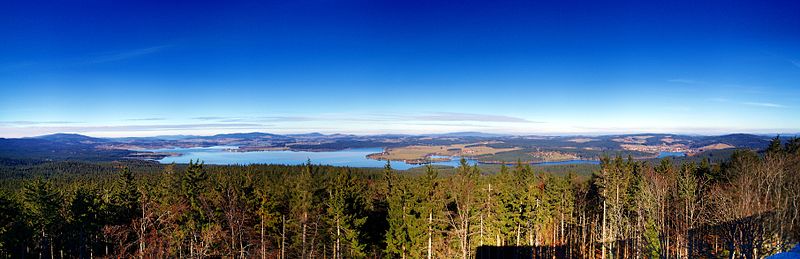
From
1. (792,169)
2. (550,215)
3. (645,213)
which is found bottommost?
(550,215)

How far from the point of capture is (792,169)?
21422 millimetres

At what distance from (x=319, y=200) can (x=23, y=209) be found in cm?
2316

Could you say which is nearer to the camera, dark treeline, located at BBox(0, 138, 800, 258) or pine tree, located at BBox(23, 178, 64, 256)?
dark treeline, located at BBox(0, 138, 800, 258)

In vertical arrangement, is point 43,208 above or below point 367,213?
above

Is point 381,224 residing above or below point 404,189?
below

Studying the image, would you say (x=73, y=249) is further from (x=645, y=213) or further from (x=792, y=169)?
(x=792, y=169)

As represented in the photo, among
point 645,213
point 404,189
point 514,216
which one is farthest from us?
point 514,216

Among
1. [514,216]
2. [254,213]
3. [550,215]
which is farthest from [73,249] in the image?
[550,215]

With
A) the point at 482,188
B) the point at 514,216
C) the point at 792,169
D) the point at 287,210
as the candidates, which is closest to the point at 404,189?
the point at 482,188

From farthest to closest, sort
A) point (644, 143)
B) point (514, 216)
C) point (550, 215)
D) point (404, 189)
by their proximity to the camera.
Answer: point (644, 143), point (550, 215), point (514, 216), point (404, 189)

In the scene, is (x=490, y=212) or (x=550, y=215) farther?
(x=550, y=215)

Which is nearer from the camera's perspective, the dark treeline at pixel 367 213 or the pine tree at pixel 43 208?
the dark treeline at pixel 367 213

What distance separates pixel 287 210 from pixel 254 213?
2.91 meters

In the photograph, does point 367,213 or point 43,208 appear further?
point 367,213
